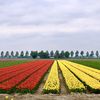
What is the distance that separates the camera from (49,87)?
17922 mm

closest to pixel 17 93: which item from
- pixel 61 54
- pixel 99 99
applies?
pixel 99 99

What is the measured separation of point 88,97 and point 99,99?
2.63 ft

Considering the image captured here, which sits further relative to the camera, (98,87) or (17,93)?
(98,87)

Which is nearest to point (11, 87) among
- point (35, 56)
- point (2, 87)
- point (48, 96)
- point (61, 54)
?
point (2, 87)

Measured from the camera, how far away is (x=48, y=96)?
15836 mm

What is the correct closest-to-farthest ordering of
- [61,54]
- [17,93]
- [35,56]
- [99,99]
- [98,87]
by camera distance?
[99,99]
[17,93]
[98,87]
[35,56]
[61,54]

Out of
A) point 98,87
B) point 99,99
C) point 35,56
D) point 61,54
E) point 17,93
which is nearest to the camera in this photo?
point 99,99

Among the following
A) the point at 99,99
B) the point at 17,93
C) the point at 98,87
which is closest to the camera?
the point at 99,99

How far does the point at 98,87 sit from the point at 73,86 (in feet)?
4.47

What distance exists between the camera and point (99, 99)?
15062mm

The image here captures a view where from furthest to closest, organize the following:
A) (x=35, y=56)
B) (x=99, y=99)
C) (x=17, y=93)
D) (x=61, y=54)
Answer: (x=61, y=54) → (x=35, y=56) → (x=17, y=93) → (x=99, y=99)

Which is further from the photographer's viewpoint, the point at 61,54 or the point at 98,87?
the point at 61,54

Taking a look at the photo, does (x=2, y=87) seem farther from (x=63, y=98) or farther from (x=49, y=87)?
(x=63, y=98)

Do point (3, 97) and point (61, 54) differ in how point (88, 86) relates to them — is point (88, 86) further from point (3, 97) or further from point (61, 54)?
point (61, 54)
